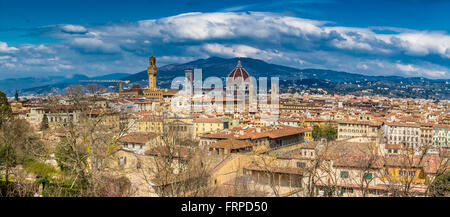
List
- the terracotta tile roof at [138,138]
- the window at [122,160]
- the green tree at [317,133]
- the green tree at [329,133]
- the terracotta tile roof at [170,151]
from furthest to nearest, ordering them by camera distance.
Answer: the green tree at [329,133] < the green tree at [317,133] < the terracotta tile roof at [138,138] < the window at [122,160] < the terracotta tile roof at [170,151]

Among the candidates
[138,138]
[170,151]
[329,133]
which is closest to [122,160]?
[138,138]

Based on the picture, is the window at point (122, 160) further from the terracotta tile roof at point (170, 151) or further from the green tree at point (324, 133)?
the green tree at point (324, 133)

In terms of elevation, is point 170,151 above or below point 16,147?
above

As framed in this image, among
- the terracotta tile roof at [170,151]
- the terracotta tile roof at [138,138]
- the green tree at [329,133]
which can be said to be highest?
the terracotta tile roof at [170,151]

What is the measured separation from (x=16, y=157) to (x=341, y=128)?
1042 inches

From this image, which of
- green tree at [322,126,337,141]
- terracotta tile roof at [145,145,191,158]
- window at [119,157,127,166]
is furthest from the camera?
green tree at [322,126,337,141]

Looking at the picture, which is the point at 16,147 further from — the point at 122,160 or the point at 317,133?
the point at 317,133

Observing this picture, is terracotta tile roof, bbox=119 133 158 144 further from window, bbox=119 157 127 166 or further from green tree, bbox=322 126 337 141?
green tree, bbox=322 126 337 141

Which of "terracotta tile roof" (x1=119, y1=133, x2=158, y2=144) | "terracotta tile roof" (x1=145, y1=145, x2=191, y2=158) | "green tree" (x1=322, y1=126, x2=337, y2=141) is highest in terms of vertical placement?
"terracotta tile roof" (x1=145, y1=145, x2=191, y2=158)

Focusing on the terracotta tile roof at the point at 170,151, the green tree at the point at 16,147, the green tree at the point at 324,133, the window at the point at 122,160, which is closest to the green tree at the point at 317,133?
the green tree at the point at 324,133

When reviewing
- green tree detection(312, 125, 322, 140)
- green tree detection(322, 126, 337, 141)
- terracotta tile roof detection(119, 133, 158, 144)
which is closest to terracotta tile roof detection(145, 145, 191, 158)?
terracotta tile roof detection(119, 133, 158, 144)

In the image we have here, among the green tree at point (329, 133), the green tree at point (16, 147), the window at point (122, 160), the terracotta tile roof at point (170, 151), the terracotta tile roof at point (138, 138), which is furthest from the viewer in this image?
the green tree at point (329, 133)
